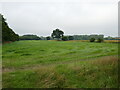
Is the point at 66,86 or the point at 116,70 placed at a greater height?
the point at 116,70

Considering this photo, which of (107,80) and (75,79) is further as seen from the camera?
(75,79)

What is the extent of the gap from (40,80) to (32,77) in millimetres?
701

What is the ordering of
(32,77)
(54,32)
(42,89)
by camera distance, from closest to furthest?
(42,89) → (32,77) → (54,32)

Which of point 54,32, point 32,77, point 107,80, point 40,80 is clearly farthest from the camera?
point 54,32

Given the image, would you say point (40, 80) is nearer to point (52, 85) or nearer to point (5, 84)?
point (52, 85)

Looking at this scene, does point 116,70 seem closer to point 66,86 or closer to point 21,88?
point 66,86

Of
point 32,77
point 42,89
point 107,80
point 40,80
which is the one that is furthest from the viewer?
point 32,77

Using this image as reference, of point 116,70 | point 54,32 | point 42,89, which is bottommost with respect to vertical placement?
point 42,89

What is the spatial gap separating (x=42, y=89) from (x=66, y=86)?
3.85 feet

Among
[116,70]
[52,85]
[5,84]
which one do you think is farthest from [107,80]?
[5,84]

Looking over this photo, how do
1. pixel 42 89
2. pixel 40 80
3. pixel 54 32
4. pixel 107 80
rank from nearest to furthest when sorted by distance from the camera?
pixel 42 89, pixel 107 80, pixel 40 80, pixel 54 32

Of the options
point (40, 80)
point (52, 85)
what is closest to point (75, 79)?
point (52, 85)

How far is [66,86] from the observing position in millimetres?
5465

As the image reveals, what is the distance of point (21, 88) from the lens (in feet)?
17.6
